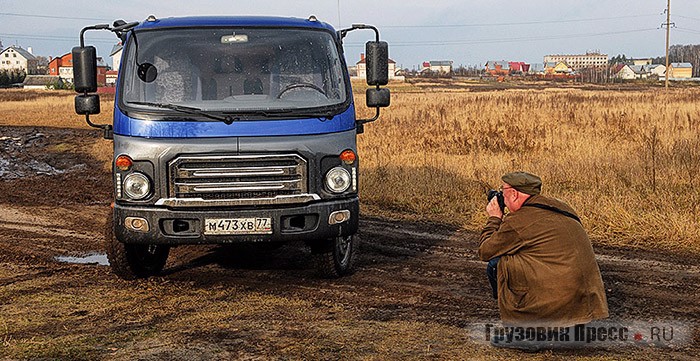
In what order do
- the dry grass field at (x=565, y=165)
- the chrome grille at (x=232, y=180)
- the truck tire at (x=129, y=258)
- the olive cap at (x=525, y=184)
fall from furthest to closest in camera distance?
1. the dry grass field at (x=565, y=165)
2. the truck tire at (x=129, y=258)
3. the chrome grille at (x=232, y=180)
4. the olive cap at (x=525, y=184)

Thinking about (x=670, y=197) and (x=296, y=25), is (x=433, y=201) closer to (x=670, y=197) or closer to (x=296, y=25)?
(x=670, y=197)

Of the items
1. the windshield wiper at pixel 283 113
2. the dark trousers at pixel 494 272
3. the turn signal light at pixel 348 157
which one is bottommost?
the dark trousers at pixel 494 272

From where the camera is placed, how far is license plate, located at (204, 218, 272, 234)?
271 inches

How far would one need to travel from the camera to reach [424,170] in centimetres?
1516

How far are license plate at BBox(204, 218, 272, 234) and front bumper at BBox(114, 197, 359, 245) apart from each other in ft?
0.09

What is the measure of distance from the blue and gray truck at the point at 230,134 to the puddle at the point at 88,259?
3.96 feet

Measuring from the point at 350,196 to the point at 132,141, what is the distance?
194 centimetres

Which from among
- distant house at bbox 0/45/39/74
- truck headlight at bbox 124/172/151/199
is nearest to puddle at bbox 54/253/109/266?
truck headlight at bbox 124/172/151/199

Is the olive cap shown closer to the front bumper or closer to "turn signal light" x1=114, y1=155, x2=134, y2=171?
the front bumper

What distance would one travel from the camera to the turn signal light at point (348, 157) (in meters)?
7.12

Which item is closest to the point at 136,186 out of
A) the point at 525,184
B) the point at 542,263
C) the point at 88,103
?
the point at 88,103

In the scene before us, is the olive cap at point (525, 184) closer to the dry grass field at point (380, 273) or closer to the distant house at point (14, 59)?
the dry grass field at point (380, 273)

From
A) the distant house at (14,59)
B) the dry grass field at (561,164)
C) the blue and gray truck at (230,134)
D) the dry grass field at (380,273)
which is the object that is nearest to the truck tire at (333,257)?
the blue and gray truck at (230,134)

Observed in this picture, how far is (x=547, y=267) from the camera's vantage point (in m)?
5.29
